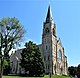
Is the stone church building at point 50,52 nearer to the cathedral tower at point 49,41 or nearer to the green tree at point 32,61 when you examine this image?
the cathedral tower at point 49,41

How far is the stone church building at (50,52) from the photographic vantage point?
79.4 m

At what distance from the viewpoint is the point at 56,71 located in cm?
8038

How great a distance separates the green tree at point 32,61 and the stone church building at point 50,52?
49.1 ft

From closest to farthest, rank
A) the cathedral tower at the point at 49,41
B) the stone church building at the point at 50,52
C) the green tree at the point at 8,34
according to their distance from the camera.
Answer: the green tree at the point at 8,34, the cathedral tower at the point at 49,41, the stone church building at the point at 50,52

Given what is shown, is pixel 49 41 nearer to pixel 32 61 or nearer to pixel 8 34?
pixel 32 61

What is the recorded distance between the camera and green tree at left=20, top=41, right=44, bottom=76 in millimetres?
61344

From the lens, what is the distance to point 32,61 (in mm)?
61750

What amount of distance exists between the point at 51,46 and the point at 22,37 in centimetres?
3879

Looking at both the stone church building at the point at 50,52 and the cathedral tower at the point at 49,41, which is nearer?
the cathedral tower at the point at 49,41

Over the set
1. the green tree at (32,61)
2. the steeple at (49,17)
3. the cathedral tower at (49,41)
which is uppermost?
the steeple at (49,17)

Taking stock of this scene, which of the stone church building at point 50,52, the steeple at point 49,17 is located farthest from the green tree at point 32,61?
the steeple at point 49,17

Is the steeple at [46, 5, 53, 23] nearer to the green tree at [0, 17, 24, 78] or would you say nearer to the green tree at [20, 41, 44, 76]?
the green tree at [20, 41, 44, 76]

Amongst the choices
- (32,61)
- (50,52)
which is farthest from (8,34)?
(50,52)

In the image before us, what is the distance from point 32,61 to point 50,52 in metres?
19.2
